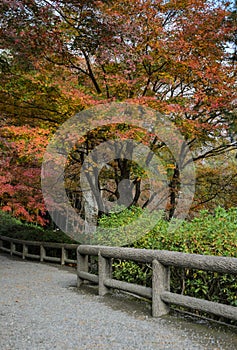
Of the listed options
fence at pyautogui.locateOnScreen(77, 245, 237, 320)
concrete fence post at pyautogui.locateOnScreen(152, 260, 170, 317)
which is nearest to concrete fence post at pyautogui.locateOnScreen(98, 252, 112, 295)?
fence at pyautogui.locateOnScreen(77, 245, 237, 320)

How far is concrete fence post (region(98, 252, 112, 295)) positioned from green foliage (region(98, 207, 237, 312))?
335mm

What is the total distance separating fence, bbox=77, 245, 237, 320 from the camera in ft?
12.0

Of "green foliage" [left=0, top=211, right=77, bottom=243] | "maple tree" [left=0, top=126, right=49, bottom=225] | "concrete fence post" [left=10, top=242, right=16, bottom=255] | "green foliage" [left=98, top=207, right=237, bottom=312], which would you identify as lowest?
"concrete fence post" [left=10, top=242, right=16, bottom=255]

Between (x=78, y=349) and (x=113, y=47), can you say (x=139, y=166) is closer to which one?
(x=113, y=47)

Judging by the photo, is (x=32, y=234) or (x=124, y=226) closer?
(x=124, y=226)

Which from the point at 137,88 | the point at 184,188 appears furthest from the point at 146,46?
the point at 184,188

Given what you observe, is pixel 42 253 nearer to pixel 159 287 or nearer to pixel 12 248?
pixel 12 248

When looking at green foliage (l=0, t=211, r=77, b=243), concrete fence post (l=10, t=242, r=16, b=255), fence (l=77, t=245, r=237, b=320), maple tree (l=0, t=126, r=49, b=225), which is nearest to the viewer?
fence (l=77, t=245, r=237, b=320)

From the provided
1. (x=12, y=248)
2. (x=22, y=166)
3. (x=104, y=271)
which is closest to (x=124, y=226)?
(x=104, y=271)

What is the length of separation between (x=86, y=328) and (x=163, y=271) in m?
1.07

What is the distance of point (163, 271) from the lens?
14.3 ft

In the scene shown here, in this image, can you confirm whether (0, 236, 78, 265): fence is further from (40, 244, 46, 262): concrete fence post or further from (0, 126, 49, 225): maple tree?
(0, 126, 49, 225): maple tree

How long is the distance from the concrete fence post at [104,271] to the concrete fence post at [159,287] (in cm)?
125

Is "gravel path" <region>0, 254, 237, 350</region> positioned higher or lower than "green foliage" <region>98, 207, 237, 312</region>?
lower
